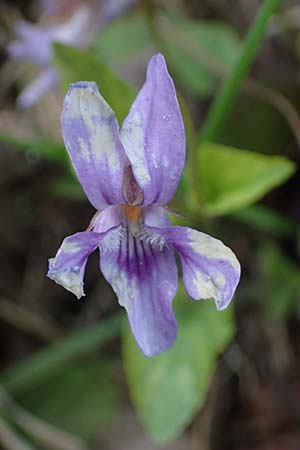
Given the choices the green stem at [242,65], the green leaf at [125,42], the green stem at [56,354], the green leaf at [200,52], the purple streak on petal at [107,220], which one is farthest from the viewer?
the green leaf at [125,42]

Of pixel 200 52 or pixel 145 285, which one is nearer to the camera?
pixel 145 285

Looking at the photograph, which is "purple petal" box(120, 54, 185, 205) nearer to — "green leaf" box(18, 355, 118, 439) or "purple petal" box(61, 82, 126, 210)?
"purple petal" box(61, 82, 126, 210)

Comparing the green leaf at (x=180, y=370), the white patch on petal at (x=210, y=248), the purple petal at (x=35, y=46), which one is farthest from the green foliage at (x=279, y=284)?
the white patch on petal at (x=210, y=248)

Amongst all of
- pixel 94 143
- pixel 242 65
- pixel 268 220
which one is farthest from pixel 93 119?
pixel 268 220

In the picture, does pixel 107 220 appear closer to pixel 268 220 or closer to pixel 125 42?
pixel 268 220

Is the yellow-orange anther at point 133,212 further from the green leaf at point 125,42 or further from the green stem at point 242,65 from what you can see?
the green leaf at point 125,42
